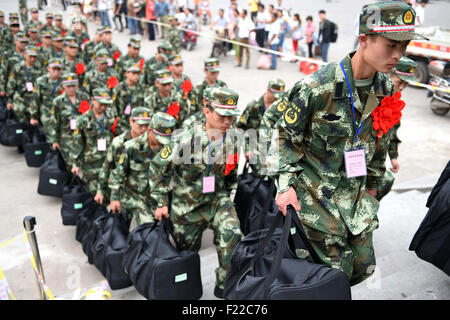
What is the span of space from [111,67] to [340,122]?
930cm

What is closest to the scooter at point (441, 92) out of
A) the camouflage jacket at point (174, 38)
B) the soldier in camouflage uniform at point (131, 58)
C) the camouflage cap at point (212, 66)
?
the camouflage cap at point (212, 66)

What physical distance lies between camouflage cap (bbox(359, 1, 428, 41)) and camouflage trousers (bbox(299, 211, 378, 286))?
45.7 inches

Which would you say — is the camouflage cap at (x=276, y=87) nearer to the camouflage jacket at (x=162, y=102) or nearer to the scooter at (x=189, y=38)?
the camouflage jacket at (x=162, y=102)

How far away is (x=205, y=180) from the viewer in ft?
13.7

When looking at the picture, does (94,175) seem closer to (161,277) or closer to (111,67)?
(161,277)

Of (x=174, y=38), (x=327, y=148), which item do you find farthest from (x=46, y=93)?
(x=174, y=38)

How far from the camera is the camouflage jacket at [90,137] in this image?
20.9 ft

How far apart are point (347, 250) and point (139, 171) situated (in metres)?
2.86

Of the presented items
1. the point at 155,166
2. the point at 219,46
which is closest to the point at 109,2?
the point at 219,46

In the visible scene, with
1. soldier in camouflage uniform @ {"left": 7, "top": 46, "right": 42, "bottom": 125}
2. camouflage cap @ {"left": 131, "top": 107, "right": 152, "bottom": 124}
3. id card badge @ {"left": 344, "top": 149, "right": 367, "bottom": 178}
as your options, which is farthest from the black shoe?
soldier in camouflage uniform @ {"left": 7, "top": 46, "right": 42, "bottom": 125}

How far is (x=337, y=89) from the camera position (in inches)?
102

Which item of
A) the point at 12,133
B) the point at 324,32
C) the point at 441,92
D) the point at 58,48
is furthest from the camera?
the point at 324,32

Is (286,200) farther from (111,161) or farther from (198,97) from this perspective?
(198,97)

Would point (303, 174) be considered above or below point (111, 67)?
above
